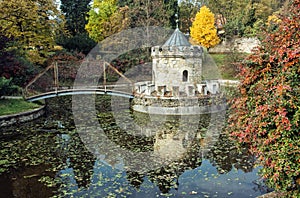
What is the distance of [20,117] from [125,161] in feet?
21.2

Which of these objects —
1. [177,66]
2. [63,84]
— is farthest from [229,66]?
[63,84]

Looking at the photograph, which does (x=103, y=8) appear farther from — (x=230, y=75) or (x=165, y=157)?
(x=165, y=157)

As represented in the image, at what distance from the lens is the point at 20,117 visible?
12609mm

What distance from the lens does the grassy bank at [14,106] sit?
500 inches

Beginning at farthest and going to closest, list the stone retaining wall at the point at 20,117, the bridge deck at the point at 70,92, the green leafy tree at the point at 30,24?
the green leafy tree at the point at 30,24 → the bridge deck at the point at 70,92 → the stone retaining wall at the point at 20,117

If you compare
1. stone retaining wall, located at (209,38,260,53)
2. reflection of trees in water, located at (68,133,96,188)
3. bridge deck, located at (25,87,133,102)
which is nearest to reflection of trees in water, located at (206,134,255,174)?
reflection of trees in water, located at (68,133,96,188)

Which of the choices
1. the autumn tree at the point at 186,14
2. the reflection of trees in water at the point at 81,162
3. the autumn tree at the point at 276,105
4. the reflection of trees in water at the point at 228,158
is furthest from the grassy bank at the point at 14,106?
the autumn tree at the point at 186,14

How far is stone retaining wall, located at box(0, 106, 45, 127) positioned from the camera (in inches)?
472

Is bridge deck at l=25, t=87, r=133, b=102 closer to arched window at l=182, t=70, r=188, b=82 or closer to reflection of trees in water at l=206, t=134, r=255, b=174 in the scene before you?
arched window at l=182, t=70, r=188, b=82

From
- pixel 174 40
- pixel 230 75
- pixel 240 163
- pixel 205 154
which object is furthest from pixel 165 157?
pixel 230 75

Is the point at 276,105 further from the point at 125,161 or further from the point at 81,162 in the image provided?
the point at 81,162

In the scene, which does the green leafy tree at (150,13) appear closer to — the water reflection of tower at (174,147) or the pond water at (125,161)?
the water reflection of tower at (174,147)

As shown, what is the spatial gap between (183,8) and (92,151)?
34.8m

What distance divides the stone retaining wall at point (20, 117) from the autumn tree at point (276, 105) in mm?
9852
